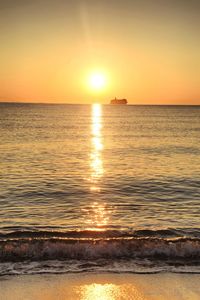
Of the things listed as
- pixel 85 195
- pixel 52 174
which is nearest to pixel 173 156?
pixel 52 174

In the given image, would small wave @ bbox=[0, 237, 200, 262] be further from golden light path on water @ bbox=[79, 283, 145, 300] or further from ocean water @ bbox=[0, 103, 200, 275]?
golden light path on water @ bbox=[79, 283, 145, 300]

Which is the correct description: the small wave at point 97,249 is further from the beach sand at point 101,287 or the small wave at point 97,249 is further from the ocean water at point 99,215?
the beach sand at point 101,287

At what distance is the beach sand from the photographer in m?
7.91

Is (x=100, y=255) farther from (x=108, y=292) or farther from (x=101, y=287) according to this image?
(x=108, y=292)

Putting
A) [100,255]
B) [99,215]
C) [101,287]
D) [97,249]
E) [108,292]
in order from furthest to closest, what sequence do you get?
[99,215], [97,249], [100,255], [101,287], [108,292]

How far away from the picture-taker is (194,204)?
18953 mm

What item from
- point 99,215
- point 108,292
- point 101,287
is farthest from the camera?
point 99,215

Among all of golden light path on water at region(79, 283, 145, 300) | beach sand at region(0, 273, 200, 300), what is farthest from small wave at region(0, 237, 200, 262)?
golden light path on water at region(79, 283, 145, 300)

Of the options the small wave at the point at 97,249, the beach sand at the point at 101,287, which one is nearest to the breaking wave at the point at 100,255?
the small wave at the point at 97,249

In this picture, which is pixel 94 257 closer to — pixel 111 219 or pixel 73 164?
pixel 111 219

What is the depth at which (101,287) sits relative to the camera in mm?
8398

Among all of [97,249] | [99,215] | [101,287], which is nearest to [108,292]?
[101,287]

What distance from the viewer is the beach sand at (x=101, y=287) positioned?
7.91 m

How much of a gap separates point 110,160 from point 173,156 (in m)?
7.00
